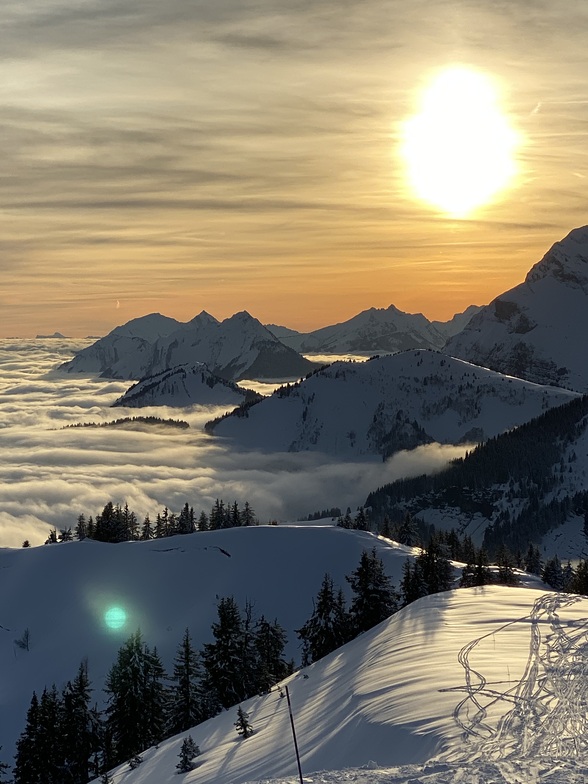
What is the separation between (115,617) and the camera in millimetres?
98688

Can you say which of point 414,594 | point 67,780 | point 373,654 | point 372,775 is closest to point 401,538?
point 414,594

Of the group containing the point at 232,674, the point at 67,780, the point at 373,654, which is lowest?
the point at 67,780

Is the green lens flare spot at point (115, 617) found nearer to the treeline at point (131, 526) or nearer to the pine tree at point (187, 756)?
the treeline at point (131, 526)

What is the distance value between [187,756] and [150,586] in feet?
255

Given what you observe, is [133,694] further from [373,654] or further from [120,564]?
[120,564]

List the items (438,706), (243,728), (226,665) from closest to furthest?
(438,706), (243,728), (226,665)

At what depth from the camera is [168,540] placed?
11769 cm

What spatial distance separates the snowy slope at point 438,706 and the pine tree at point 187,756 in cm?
51

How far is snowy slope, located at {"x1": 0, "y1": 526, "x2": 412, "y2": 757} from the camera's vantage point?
3583 inches

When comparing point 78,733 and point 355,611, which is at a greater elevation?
point 355,611

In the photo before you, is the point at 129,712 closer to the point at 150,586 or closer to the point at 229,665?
the point at 229,665

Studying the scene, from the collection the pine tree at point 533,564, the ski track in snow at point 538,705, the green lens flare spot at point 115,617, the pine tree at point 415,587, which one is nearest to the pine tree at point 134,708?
the pine tree at point 415,587

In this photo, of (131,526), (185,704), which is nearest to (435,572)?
(185,704)

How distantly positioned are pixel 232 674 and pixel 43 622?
49151 millimetres
